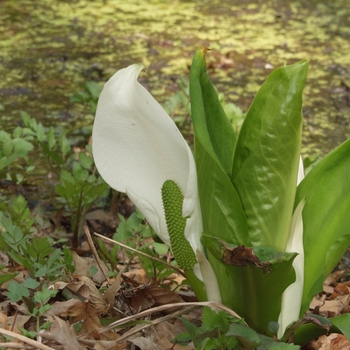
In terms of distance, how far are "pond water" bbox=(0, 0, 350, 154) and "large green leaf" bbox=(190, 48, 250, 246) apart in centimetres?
168

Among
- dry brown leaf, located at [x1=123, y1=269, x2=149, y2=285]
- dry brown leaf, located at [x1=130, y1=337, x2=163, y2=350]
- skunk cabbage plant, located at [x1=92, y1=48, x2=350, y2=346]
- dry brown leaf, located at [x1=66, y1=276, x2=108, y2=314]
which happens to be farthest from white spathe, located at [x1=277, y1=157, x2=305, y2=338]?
dry brown leaf, located at [x1=123, y1=269, x2=149, y2=285]

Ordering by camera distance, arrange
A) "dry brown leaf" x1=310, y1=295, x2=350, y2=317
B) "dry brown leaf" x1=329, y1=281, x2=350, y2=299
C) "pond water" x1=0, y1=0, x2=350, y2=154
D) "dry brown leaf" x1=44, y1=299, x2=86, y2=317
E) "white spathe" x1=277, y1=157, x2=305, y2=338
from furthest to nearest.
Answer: "pond water" x1=0, y1=0, x2=350, y2=154, "dry brown leaf" x1=329, y1=281, x2=350, y2=299, "dry brown leaf" x1=310, y1=295, x2=350, y2=317, "dry brown leaf" x1=44, y1=299, x2=86, y2=317, "white spathe" x1=277, y1=157, x2=305, y2=338

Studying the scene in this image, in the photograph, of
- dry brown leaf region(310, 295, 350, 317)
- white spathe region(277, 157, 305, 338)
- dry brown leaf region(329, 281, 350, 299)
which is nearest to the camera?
white spathe region(277, 157, 305, 338)

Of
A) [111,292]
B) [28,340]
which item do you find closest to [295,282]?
[111,292]

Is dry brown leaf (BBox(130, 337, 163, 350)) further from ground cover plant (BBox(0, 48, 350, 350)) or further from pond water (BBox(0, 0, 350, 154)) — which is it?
pond water (BBox(0, 0, 350, 154))

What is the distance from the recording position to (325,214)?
1.25m

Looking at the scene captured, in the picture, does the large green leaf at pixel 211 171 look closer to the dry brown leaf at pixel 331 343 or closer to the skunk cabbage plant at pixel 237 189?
the skunk cabbage plant at pixel 237 189

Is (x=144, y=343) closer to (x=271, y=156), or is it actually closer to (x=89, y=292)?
(x=89, y=292)

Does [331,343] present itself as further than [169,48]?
No

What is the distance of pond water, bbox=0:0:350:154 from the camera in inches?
125

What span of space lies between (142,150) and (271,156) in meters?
0.27

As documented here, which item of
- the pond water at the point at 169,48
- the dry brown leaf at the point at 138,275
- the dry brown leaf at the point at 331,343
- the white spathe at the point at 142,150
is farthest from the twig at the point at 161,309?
the pond water at the point at 169,48

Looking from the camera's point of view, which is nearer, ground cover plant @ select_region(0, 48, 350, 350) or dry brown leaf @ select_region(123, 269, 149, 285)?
ground cover plant @ select_region(0, 48, 350, 350)

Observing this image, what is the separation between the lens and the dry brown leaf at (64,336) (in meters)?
1.14
